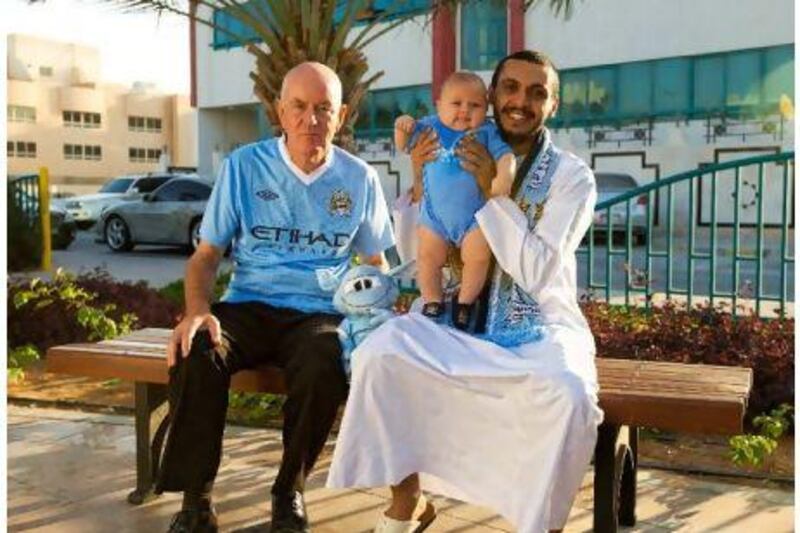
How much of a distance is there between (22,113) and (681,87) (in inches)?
1660

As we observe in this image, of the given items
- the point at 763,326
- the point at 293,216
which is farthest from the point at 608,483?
the point at 763,326

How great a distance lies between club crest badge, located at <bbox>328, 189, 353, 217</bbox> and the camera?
12.2 feet

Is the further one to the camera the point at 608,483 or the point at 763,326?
the point at 763,326

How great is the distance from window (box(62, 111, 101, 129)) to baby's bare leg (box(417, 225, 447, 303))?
184 feet

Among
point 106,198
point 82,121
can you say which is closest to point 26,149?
point 82,121

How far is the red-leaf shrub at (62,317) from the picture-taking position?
279 inches

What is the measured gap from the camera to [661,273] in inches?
490

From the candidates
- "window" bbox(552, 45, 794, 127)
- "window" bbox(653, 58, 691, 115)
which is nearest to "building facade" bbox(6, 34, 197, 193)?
"window" bbox(552, 45, 794, 127)

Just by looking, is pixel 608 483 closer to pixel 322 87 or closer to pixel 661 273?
pixel 322 87

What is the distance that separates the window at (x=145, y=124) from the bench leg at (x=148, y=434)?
57135 millimetres

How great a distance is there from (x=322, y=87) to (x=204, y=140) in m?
29.1

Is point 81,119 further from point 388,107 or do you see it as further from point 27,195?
point 27,195

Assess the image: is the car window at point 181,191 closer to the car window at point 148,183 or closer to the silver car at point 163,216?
the silver car at point 163,216

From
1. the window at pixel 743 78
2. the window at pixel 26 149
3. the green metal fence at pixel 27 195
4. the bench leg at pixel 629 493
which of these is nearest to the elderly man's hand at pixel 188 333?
the bench leg at pixel 629 493
